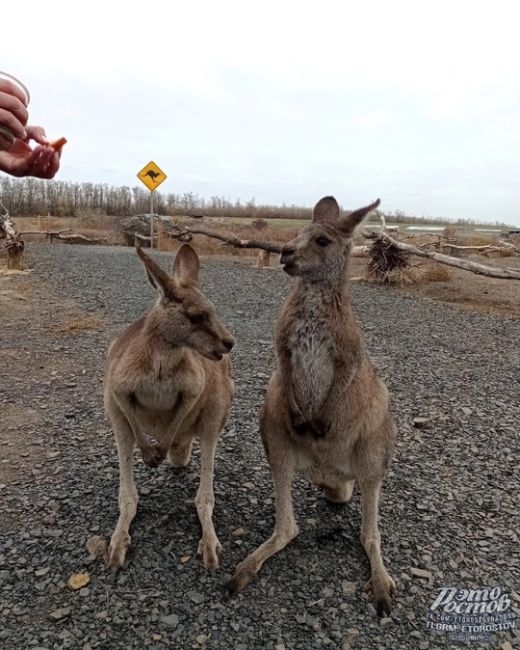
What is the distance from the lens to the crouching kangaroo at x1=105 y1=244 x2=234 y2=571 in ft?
8.35

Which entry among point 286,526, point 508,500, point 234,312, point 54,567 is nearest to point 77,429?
point 54,567

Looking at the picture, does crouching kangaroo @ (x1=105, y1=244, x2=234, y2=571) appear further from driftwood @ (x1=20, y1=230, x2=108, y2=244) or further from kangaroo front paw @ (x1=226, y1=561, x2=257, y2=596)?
driftwood @ (x1=20, y1=230, x2=108, y2=244)

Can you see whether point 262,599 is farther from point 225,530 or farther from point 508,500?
point 508,500

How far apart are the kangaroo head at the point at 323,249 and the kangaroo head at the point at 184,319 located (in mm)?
444

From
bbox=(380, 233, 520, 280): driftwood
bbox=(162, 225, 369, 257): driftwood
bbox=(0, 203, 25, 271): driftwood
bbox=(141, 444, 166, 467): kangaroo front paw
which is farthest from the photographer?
bbox=(0, 203, 25, 271): driftwood

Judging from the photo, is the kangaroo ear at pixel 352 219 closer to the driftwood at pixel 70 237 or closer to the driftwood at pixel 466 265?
the driftwood at pixel 466 265

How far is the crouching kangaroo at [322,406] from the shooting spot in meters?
2.44

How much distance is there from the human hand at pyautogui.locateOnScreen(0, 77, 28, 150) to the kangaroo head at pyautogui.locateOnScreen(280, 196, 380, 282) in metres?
1.27

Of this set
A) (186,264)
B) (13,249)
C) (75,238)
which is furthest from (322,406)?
(75,238)

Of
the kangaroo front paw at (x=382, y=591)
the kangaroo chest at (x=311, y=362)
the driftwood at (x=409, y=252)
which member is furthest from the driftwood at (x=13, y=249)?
the kangaroo front paw at (x=382, y=591)

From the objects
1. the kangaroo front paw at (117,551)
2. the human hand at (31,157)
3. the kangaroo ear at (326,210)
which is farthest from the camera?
the kangaroo ear at (326,210)

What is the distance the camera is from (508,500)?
316 centimetres

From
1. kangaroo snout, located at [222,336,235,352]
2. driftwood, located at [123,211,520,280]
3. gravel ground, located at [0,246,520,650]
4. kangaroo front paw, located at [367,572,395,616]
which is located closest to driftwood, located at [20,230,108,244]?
driftwood, located at [123,211,520,280]

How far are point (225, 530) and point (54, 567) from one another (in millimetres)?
794
